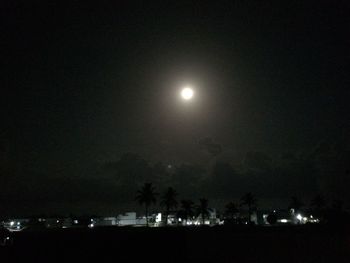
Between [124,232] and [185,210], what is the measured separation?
10929 cm

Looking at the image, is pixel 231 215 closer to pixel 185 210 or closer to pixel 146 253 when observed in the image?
pixel 185 210

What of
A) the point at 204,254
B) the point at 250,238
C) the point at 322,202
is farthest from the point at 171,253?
the point at 322,202

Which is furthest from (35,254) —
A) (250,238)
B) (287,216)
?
(287,216)

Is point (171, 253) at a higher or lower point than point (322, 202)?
lower

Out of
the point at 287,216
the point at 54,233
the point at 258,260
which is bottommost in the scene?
the point at 258,260

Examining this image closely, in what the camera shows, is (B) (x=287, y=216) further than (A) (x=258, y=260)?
Yes

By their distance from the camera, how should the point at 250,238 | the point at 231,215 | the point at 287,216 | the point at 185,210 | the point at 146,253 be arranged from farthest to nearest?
the point at 231,215 < the point at 287,216 < the point at 185,210 < the point at 250,238 < the point at 146,253

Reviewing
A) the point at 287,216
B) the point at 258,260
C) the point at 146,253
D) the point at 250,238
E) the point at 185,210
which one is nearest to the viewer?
the point at 146,253

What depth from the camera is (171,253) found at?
2330 centimetres

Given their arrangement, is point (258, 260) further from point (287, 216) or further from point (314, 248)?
point (287, 216)

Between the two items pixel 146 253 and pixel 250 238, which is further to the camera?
pixel 250 238

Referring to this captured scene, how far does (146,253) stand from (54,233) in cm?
590

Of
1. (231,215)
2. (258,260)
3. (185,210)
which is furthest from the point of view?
(231,215)

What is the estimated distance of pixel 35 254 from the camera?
2406cm
